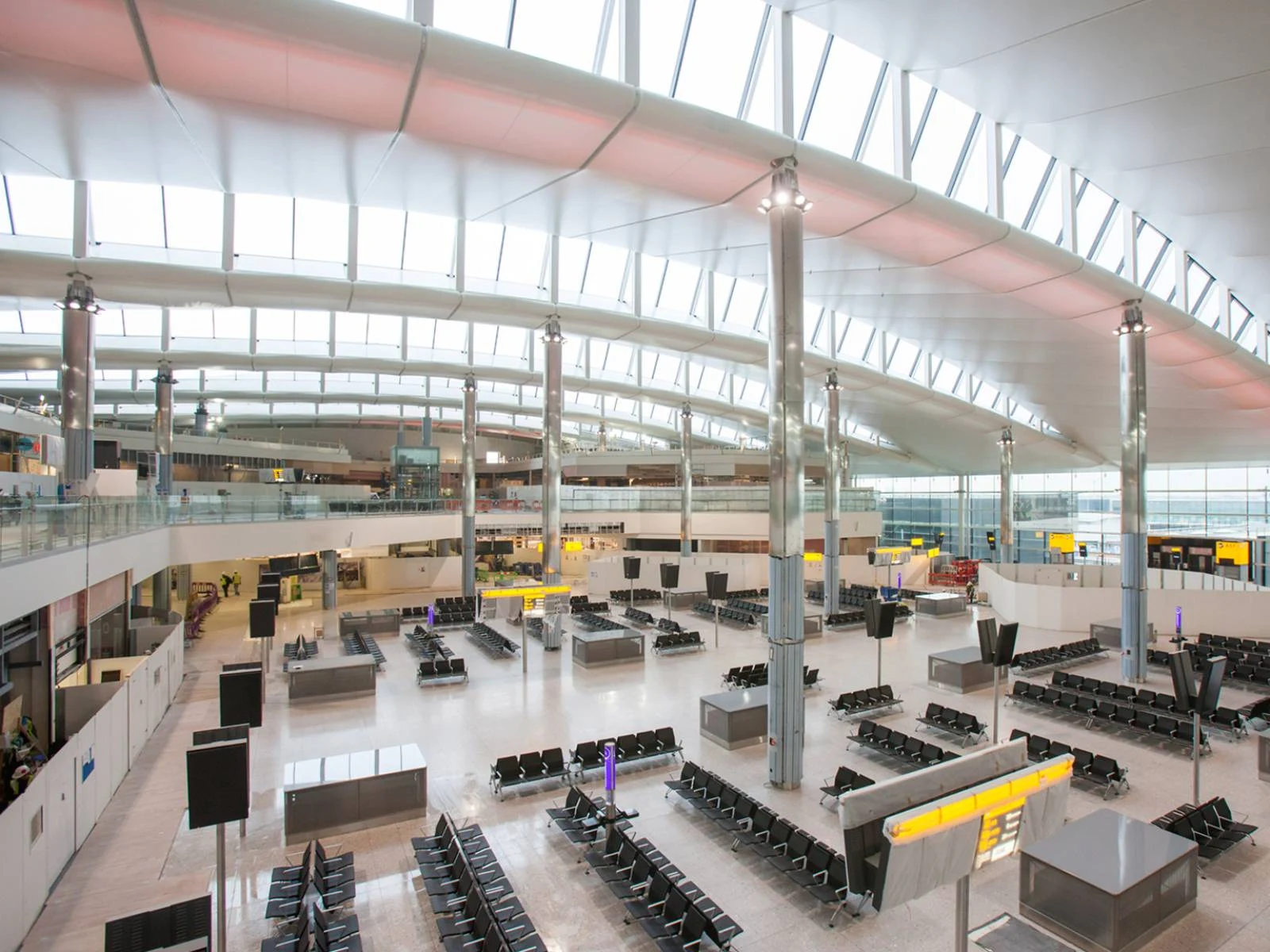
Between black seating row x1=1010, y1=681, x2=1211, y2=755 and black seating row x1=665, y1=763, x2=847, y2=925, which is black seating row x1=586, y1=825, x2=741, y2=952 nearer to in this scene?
black seating row x1=665, y1=763, x2=847, y2=925

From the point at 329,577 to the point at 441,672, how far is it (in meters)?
13.5

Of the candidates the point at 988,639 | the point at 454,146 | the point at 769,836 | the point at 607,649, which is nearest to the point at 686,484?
the point at 607,649

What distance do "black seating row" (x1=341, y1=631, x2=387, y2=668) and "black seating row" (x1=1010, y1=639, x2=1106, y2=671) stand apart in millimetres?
16151

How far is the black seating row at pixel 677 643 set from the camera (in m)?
20.5

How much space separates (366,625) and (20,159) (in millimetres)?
15565

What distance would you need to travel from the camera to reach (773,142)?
11.1 m

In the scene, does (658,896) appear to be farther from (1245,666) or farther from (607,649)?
(1245,666)

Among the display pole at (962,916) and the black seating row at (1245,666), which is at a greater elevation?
the display pole at (962,916)

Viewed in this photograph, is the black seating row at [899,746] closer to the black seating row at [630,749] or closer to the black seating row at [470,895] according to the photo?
the black seating row at [630,749]

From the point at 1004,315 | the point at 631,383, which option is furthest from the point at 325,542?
the point at 1004,315

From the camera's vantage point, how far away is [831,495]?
29.3 m

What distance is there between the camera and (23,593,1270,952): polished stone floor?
24.1ft

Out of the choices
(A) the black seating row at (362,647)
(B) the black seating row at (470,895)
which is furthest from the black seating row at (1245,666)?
(A) the black seating row at (362,647)

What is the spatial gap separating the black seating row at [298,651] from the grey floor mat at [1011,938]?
17349 mm
